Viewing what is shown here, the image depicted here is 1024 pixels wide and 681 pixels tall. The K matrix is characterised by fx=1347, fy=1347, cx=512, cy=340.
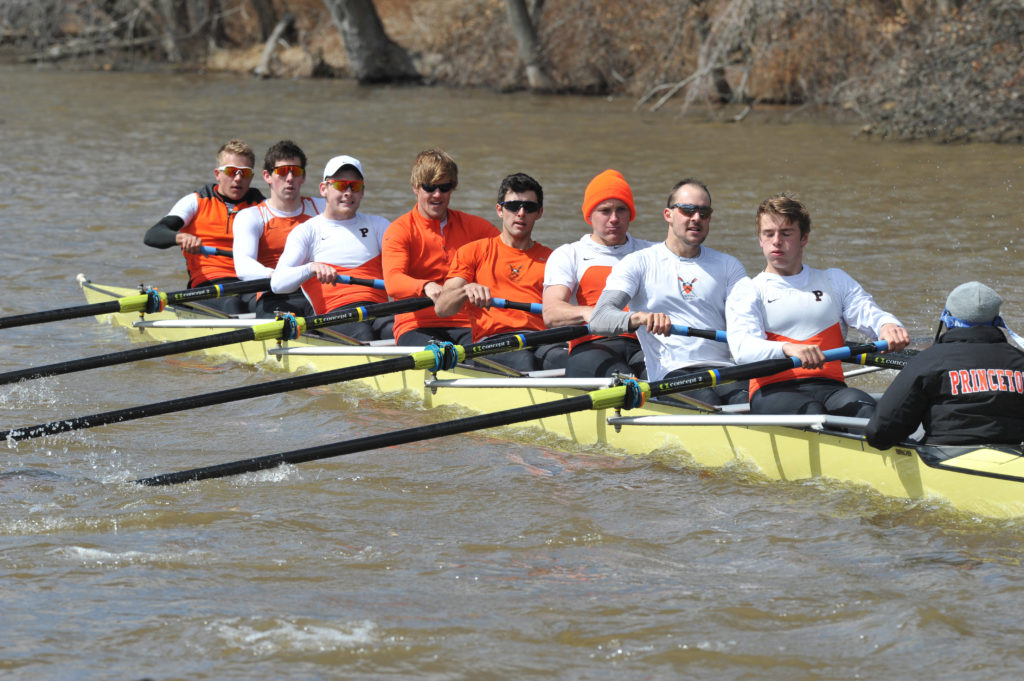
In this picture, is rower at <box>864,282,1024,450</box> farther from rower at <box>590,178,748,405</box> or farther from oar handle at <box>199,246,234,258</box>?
oar handle at <box>199,246,234,258</box>

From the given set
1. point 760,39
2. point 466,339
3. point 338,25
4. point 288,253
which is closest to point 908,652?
point 466,339

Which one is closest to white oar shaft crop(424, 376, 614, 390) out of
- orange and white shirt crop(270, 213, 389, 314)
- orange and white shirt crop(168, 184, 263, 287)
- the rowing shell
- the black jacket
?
the rowing shell

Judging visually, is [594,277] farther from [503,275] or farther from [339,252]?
[339,252]

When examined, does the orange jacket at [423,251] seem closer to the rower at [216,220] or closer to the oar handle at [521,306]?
the oar handle at [521,306]

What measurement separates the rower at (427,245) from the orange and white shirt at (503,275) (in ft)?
0.94

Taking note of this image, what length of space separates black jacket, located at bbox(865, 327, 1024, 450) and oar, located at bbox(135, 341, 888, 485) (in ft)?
1.92

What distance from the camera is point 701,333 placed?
21.3 feet

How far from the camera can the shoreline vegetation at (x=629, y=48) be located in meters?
17.0

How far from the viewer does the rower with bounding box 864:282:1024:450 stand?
5.24 m

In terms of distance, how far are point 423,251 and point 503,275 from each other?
0.71 meters

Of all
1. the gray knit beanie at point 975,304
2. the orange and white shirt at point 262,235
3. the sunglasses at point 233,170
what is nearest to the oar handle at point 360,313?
the orange and white shirt at point 262,235

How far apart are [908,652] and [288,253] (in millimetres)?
4933

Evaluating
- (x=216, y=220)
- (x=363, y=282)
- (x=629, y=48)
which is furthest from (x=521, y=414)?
(x=629, y=48)

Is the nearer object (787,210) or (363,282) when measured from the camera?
(787,210)
